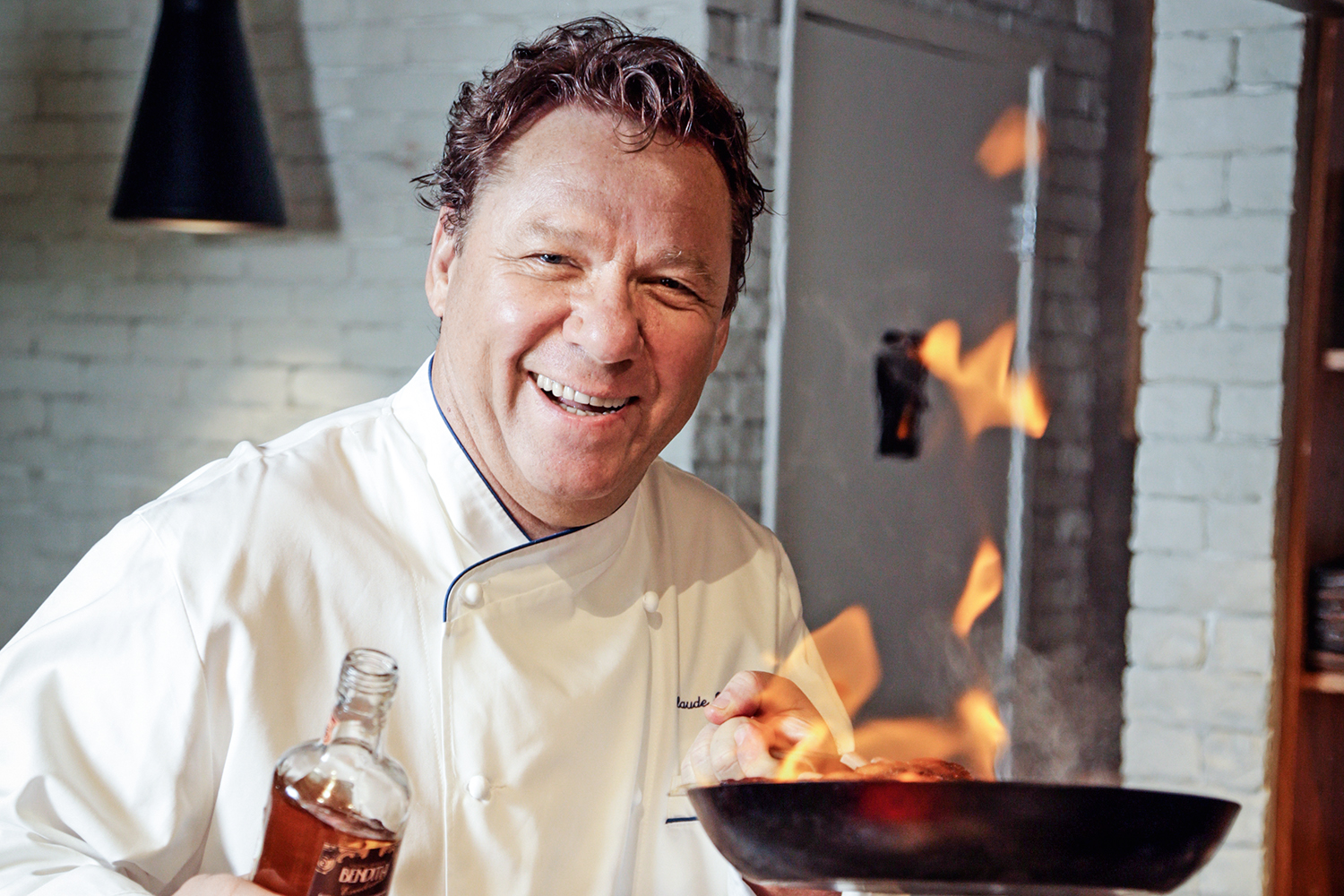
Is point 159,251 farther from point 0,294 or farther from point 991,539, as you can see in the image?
point 991,539

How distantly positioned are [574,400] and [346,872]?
0.56 metres

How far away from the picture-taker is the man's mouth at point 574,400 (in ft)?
4.26

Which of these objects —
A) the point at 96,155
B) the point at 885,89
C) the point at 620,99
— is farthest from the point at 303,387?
the point at 620,99

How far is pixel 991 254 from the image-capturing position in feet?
10.6

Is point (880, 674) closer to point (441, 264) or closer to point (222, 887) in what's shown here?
point (441, 264)

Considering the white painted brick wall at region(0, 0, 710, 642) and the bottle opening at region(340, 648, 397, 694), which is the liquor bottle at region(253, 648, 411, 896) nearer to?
the bottle opening at region(340, 648, 397, 694)

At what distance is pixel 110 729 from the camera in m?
1.14

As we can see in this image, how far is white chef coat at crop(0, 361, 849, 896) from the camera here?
1141mm

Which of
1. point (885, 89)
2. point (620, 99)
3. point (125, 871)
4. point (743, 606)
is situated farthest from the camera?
point (885, 89)

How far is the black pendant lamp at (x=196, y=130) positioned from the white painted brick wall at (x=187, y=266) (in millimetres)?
212

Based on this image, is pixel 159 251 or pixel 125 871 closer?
pixel 125 871

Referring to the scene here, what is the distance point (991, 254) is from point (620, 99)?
2.10 metres

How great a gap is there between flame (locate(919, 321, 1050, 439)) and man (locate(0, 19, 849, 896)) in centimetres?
175

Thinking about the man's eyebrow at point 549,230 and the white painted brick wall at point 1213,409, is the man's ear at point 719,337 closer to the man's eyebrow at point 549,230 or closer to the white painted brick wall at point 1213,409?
the man's eyebrow at point 549,230
